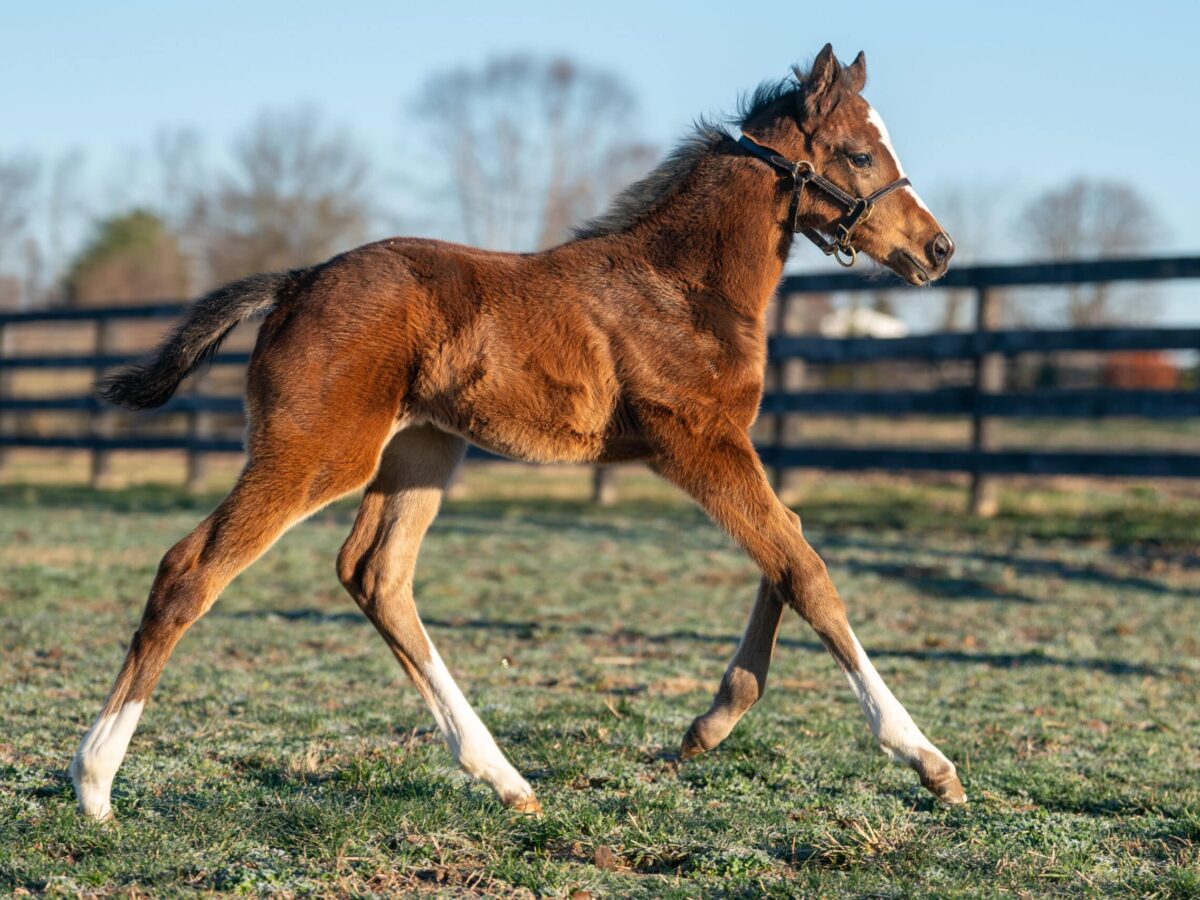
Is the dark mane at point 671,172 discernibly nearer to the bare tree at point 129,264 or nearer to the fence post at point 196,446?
the fence post at point 196,446

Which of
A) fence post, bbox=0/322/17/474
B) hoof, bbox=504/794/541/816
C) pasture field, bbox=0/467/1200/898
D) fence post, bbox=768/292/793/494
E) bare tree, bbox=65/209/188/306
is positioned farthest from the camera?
bare tree, bbox=65/209/188/306

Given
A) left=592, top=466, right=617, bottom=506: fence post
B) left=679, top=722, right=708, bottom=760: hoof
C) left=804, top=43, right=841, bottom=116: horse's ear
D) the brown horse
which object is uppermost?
left=804, top=43, right=841, bottom=116: horse's ear

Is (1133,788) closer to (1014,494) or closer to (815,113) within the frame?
(815,113)

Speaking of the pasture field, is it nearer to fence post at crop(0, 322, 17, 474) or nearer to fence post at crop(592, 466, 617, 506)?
fence post at crop(592, 466, 617, 506)

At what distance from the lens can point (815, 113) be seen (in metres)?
4.09

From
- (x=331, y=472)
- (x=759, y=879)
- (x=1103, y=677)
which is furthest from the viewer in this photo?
(x=1103, y=677)

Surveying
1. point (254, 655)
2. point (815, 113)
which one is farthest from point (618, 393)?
point (254, 655)

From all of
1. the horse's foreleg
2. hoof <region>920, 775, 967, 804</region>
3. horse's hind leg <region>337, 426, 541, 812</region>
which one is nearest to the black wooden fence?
horse's hind leg <region>337, 426, 541, 812</region>

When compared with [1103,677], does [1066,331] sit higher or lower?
higher

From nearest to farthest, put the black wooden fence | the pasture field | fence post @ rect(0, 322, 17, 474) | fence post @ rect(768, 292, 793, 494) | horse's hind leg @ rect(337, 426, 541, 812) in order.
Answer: the pasture field
horse's hind leg @ rect(337, 426, 541, 812)
the black wooden fence
fence post @ rect(768, 292, 793, 494)
fence post @ rect(0, 322, 17, 474)

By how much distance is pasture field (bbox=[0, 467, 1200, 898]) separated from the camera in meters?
3.12

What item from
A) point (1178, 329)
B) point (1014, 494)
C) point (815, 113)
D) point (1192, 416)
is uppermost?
point (815, 113)

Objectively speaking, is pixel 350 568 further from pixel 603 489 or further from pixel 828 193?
pixel 603 489

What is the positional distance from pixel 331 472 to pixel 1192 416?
7.32 m
